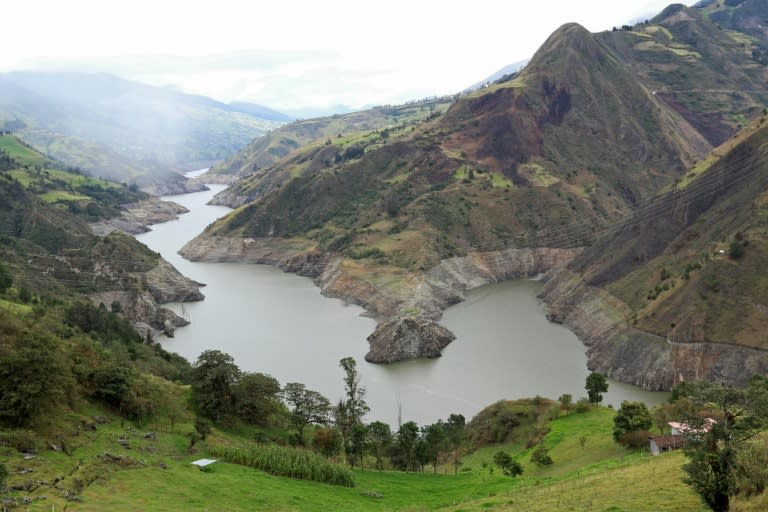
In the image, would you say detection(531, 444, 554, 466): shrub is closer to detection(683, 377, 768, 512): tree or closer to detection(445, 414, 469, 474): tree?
detection(445, 414, 469, 474): tree

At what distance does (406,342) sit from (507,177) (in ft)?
225

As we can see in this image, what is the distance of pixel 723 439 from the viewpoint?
2112cm

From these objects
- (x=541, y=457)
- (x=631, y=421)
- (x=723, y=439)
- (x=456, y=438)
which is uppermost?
(x=631, y=421)

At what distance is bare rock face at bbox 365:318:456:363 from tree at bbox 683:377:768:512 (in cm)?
5528

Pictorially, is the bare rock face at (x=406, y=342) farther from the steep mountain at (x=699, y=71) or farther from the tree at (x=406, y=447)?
the steep mountain at (x=699, y=71)

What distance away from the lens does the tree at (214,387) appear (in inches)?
1674

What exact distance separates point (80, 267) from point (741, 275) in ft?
277

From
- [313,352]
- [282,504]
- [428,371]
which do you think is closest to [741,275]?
[428,371]

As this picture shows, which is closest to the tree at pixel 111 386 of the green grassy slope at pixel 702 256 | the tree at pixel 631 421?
the tree at pixel 631 421

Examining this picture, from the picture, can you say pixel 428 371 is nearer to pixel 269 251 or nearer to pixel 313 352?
pixel 313 352

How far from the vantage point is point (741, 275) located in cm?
6278

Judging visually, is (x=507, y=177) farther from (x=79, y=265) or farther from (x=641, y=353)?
(x=79, y=265)

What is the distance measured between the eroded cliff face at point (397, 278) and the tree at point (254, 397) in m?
31.2

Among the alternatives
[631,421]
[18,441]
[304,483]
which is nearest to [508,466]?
[631,421]
